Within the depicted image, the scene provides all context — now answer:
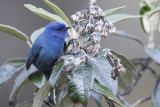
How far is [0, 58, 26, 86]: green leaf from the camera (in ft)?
7.47

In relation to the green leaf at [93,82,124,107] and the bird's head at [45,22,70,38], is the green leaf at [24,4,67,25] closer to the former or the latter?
the bird's head at [45,22,70,38]

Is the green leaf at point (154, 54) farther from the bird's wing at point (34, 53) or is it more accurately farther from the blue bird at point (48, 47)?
the bird's wing at point (34, 53)

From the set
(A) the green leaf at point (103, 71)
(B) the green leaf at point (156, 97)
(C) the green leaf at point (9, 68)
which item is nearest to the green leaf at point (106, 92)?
(A) the green leaf at point (103, 71)

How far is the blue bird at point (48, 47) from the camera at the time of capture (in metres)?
2.59

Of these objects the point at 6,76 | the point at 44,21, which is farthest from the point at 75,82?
the point at 44,21

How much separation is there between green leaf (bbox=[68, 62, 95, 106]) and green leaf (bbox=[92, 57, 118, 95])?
10cm

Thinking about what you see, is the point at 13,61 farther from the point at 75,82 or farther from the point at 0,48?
the point at 0,48

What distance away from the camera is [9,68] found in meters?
2.36

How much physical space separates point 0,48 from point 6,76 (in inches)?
82.0

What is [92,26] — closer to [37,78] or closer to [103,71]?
[103,71]

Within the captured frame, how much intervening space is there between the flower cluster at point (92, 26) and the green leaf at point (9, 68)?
0.81m

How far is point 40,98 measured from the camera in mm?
1792

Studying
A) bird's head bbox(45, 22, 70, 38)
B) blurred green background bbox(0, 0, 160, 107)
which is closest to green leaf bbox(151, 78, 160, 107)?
bird's head bbox(45, 22, 70, 38)

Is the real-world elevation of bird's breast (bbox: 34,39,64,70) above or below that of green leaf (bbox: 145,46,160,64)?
below
